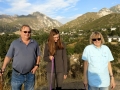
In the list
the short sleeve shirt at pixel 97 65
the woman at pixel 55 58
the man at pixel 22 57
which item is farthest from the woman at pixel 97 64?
the man at pixel 22 57

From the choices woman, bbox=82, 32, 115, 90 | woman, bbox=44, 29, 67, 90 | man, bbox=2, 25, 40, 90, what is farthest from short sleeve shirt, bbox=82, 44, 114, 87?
man, bbox=2, 25, 40, 90

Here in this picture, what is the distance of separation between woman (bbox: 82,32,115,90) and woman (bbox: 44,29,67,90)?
68cm

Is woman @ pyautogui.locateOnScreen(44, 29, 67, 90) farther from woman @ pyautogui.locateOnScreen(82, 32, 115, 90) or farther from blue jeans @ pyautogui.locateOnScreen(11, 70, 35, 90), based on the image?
woman @ pyautogui.locateOnScreen(82, 32, 115, 90)

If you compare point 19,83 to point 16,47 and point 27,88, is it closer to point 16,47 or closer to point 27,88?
point 27,88

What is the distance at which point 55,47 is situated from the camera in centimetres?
352

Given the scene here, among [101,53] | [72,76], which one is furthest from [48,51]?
[72,76]

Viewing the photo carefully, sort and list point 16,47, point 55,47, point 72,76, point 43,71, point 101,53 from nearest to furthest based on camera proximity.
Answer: point 101,53 → point 16,47 → point 55,47 → point 43,71 → point 72,76

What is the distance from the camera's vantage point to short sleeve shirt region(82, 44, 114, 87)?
2938 mm

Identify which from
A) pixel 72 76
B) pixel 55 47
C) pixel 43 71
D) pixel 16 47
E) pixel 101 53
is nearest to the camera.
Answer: pixel 101 53

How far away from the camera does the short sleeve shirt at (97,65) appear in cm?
294

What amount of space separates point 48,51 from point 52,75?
0.44 metres

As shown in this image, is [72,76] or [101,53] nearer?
[101,53]

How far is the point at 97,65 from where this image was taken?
2939 mm

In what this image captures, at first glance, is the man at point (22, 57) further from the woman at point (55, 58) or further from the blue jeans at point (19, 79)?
the woman at point (55, 58)
